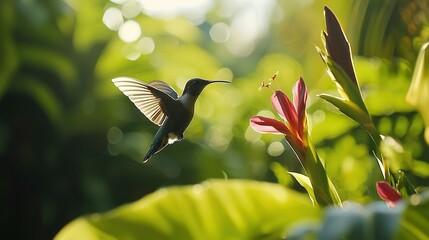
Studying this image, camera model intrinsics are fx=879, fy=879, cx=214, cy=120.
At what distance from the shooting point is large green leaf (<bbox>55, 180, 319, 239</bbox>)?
733 millimetres

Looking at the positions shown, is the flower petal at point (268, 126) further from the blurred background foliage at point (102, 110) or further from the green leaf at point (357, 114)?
the blurred background foliage at point (102, 110)

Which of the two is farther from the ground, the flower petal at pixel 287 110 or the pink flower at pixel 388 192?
the flower petal at pixel 287 110

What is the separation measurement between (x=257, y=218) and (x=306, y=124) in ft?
0.29

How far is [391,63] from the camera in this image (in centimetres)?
171

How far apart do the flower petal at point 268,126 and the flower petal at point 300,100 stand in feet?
0.05

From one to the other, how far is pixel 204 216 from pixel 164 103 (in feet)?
0.54

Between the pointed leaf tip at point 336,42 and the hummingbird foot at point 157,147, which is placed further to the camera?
the pointed leaf tip at point 336,42

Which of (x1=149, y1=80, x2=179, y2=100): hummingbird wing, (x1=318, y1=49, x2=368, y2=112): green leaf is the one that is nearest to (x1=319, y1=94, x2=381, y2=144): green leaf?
(x1=318, y1=49, x2=368, y2=112): green leaf

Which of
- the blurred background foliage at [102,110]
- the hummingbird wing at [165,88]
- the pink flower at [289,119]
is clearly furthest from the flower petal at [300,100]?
the blurred background foliage at [102,110]

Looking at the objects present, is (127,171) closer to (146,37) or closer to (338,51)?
(146,37)

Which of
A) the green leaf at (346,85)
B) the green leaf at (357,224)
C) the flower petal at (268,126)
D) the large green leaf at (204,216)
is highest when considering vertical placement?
the green leaf at (346,85)

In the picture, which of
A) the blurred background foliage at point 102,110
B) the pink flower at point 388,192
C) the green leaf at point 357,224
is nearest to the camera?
the green leaf at point 357,224

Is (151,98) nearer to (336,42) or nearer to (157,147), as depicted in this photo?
(157,147)

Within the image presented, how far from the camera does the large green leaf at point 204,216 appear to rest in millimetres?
733
